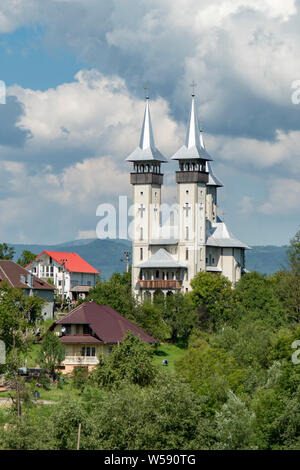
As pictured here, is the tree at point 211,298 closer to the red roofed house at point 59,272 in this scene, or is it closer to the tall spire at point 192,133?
the tall spire at point 192,133

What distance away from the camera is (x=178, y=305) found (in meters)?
88.8

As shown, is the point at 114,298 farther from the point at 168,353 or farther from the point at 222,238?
the point at 222,238

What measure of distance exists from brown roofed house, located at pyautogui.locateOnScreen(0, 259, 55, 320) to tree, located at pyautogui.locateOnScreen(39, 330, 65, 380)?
19770mm

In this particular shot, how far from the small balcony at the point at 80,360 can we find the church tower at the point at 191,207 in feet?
105

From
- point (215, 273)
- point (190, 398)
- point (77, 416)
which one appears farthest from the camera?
point (215, 273)

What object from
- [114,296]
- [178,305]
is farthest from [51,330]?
[178,305]

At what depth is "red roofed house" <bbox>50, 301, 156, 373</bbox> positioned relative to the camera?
7075cm

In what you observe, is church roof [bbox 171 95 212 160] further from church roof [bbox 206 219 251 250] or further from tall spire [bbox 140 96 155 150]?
church roof [bbox 206 219 251 250]

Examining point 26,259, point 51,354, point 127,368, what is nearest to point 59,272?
point 26,259

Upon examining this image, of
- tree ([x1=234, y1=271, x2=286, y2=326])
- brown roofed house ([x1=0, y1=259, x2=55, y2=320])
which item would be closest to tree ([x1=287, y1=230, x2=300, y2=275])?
tree ([x1=234, y1=271, x2=286, y2=326])

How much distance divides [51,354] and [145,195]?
4009 centimetres

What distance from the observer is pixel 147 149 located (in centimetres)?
10419
